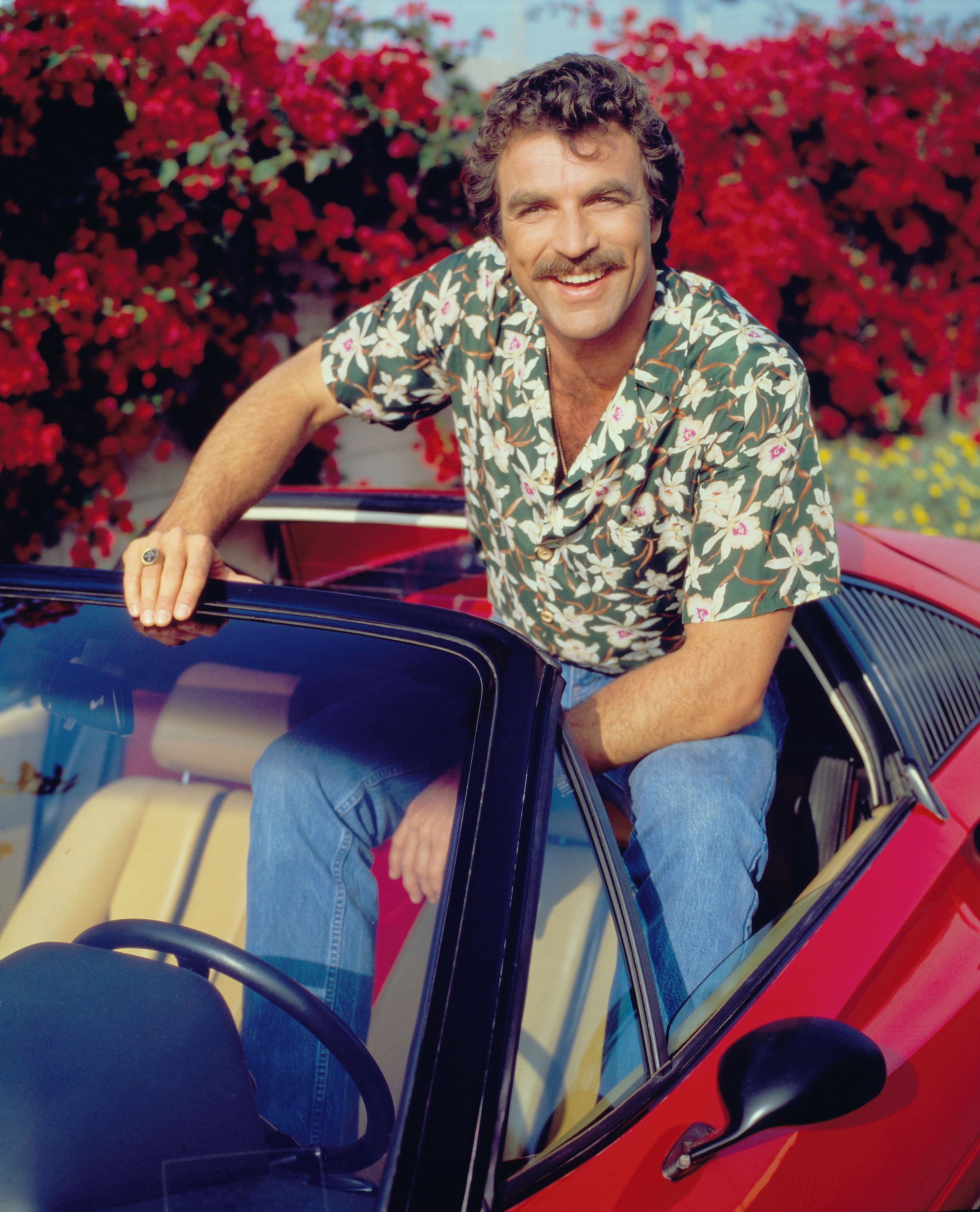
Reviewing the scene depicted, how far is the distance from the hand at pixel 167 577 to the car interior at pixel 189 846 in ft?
0.15

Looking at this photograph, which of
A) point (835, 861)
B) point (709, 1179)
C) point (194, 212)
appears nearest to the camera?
point (709, 1179)

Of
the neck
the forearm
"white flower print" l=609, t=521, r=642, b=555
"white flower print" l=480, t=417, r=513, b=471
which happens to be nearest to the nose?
the neck

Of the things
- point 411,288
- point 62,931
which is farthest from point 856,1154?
point 411,288

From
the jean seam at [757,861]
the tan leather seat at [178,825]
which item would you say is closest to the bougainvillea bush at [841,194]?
the jean seam at [757,861]

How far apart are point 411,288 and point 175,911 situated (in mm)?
1341

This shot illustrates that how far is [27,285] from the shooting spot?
308cm

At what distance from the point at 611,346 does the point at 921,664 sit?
867mm

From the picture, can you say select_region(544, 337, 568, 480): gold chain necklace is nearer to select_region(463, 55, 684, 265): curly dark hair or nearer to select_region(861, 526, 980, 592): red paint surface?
select_region(463, 55, 684, 265): curly dark hair

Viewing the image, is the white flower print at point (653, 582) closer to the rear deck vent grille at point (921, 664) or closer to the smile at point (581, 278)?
the rear deck vent grille at point (921, 664)

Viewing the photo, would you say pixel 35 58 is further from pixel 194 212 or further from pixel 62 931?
pixel 62 931

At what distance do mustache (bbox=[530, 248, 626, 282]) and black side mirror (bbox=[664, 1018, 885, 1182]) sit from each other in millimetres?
1159

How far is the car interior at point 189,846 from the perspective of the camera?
43.8 inches

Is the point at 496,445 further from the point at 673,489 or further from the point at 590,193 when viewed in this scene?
the point at 590,193

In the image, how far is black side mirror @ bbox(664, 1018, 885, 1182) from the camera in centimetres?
102
